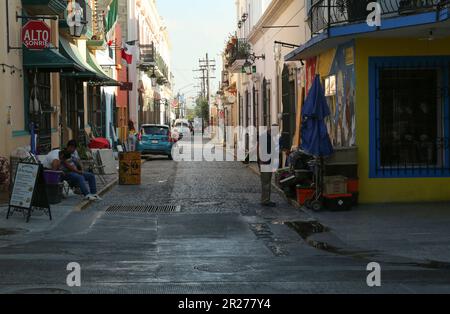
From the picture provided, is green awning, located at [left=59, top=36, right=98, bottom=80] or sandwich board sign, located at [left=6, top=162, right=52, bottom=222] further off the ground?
green awning, located at [left=59, top=36, right=98, bottom=80]

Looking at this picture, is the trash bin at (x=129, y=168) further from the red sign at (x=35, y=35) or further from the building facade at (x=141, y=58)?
the building facade at (x=141, y=58)

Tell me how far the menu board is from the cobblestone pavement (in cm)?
73

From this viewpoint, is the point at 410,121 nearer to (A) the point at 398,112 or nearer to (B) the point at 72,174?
(A) the point at 398,112

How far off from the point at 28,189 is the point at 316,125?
5.55 metres

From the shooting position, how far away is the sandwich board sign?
478 inches

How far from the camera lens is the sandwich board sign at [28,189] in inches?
478

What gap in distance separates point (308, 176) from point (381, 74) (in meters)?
2.59

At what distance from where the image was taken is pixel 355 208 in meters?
14.0

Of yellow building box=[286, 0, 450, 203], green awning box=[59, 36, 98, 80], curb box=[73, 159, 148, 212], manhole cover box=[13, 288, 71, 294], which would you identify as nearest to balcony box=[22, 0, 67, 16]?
green awning box=[59, 36, 98, 80]

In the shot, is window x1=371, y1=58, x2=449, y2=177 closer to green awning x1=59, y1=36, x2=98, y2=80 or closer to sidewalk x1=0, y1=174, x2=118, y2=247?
sidewalk x1=0, y1=174, x2=118, y2=247

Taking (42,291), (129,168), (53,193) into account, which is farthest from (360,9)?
(42,291)

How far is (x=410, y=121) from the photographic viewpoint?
14875 millimetres
